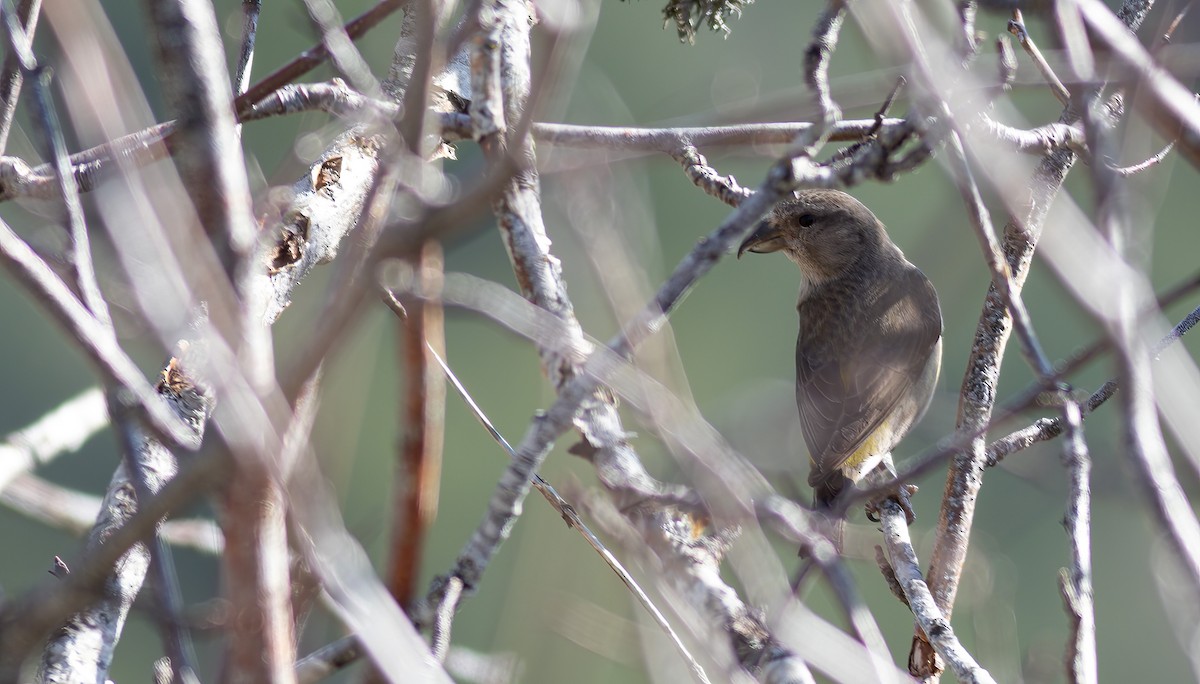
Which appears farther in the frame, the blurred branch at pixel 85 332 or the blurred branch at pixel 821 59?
the blurred branch at pixel 821 59

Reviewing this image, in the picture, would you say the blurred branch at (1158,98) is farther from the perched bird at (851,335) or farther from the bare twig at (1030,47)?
the perched bird at (851,335)

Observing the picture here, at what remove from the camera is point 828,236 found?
20.1 feet

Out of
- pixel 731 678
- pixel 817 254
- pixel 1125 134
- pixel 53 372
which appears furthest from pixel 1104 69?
pixel 53 372

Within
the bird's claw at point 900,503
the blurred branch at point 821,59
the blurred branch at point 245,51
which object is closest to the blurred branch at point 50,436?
the blurred branch at point 245,51

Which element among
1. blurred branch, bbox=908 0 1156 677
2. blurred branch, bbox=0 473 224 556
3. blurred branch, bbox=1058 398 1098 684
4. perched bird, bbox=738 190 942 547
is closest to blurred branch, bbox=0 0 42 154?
blurred branch, bbox=0 473 224 556

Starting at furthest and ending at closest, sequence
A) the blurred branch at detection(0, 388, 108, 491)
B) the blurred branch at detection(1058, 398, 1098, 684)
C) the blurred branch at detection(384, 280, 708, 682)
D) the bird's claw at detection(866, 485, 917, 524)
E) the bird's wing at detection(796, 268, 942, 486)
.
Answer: the bird's wing at detection(796, 268, 942, 486), the bird's claw at detection(866, 485, 917, 524), the blurred branch at detection(0, 388, 108, 491), the blurred branch at detection(1058, 398, 1098, 684), the blurred branch at detection(384, 280, 708, 682)

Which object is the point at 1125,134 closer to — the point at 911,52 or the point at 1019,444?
the point at 911,52

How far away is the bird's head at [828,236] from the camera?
6.06 metres

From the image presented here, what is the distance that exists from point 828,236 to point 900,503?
2559 mm

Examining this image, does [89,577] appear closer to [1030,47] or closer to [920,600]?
[920,600]

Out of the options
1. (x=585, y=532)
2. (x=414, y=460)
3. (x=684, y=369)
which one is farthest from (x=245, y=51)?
(x=684, y=369)

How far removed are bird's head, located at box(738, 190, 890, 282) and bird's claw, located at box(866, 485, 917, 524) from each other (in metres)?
2.05

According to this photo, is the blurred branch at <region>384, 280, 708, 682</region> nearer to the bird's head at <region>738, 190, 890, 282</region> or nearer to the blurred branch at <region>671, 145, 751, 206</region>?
the blurred branch at <region>671, 145, 751, 206</region>

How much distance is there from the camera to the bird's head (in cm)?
606
